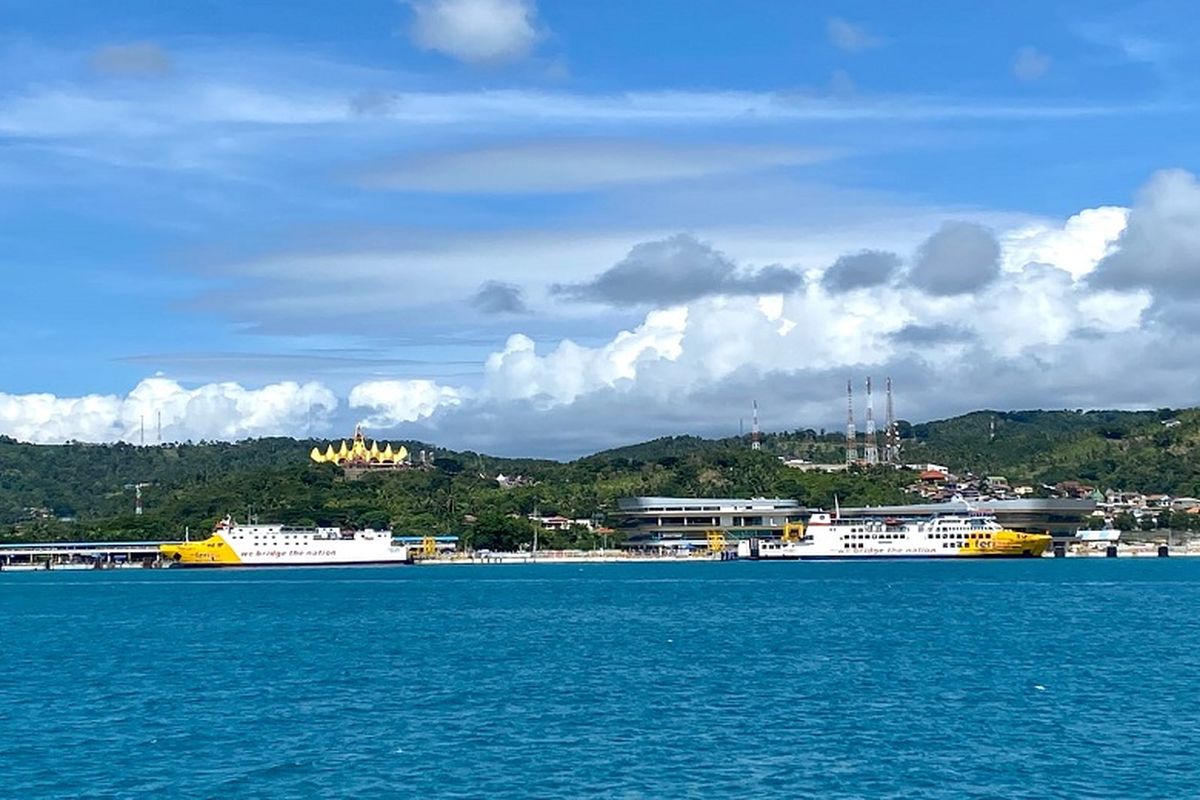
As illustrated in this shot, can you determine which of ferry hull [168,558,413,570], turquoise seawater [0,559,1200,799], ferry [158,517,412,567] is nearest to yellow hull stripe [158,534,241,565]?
ferry [158,517,412,567]

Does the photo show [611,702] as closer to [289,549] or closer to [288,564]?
[288,564]

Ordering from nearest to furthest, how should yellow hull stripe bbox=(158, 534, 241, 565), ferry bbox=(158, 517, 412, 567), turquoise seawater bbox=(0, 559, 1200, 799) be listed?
turquoise seawater bbox=(0, 559, 1200, 799)
ferry bbox=(158, 517, 412, 567)
yellow hull stripe bbox=(158, 534, 241, 565)

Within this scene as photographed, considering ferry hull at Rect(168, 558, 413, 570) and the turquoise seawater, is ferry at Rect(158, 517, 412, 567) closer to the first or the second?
ferry hull at Rect(168, 558, 413, 570)

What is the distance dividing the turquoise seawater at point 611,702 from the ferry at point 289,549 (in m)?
93.4

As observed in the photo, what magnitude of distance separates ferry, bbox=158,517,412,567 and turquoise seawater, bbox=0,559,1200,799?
307 ft

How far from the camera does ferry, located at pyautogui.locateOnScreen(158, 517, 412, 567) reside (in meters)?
194

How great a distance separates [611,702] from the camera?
163ft

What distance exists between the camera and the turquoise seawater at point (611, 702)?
1486 inches

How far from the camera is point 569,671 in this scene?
58.8 m

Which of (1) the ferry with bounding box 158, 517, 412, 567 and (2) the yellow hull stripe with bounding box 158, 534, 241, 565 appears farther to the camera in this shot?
(2) the yellow hull stripe with bounding box 158, 534, 241, 565

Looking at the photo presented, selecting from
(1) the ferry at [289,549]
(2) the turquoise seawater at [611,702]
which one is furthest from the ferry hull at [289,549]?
(2) the turquoise seawater at [611,702]

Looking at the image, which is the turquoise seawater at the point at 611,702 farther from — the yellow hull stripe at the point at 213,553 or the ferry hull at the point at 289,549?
the yellow hull stripe at the point at 213,553

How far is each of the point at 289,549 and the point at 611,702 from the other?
150 meters

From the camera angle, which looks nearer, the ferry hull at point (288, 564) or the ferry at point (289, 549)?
the ferry hull at point (288, 564)
